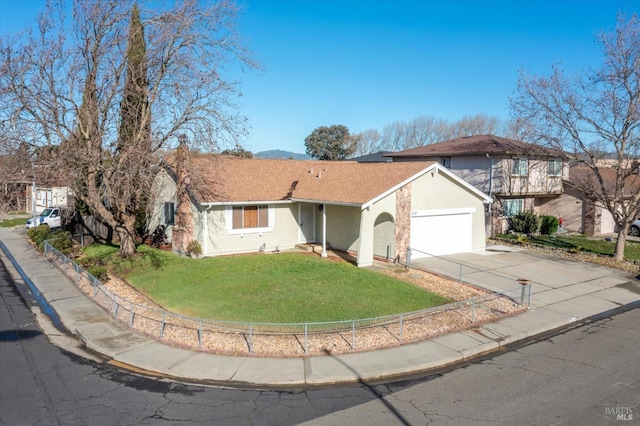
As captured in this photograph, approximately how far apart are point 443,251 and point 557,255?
579cm

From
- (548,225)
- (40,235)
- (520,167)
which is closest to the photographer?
(40,235)

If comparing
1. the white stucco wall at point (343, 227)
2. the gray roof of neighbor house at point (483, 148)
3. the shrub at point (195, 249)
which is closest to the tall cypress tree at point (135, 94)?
the shrub at point (195, 249)

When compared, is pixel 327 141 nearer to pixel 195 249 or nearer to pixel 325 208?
pixel 325 208

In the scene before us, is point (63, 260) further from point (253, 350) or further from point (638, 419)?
point (638, 419)

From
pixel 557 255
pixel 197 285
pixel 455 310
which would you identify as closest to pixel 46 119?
pixel 197 285

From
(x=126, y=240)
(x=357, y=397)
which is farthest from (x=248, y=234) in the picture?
(x=357, y=397)

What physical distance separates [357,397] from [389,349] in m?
2.42

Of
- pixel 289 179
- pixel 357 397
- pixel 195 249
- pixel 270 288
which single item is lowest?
pixel 357 397

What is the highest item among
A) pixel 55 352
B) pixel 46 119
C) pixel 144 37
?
pixel 144 37

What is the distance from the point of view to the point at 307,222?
2302 centimetres

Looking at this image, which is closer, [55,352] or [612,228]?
[55,352]

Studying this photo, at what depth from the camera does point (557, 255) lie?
22.2m

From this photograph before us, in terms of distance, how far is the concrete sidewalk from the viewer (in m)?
Result: 9.34

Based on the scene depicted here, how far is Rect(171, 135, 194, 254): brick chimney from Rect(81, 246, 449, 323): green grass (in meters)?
1.14
